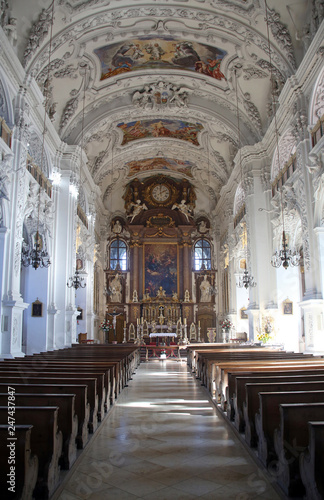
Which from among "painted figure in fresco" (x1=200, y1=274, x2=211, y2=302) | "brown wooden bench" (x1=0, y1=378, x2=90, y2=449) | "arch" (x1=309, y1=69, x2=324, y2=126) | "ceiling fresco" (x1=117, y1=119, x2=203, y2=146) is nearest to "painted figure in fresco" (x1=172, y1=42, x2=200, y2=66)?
"ceiling fresco" (x1=117, y1=119, x2=203, y2=146)

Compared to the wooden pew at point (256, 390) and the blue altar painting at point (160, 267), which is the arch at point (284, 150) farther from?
the blue altar painting at point (160, 267)

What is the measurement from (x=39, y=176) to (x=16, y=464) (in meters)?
13.3

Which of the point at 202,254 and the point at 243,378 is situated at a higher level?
the point at 202,254

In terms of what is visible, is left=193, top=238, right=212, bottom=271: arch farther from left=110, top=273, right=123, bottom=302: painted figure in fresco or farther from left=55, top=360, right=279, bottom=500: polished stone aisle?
left=55, top=360, right=279, bottom=500: polished stone aisle

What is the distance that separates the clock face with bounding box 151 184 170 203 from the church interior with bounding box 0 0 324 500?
7.06 feet

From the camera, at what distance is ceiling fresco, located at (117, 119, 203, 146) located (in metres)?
21.6

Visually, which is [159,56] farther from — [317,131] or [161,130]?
[317,131]

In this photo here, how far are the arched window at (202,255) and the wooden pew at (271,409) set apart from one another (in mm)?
25117

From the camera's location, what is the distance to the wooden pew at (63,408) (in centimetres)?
404

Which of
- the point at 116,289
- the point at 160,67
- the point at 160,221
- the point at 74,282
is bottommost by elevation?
the point at 74,282

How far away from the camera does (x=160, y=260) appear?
95.6ft

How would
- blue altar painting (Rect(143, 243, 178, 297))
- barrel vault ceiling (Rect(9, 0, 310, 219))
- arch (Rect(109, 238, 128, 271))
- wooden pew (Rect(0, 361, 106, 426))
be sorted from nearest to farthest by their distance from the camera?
wooden pew (Rect(0, 361, 106, 426))
barrel vault ceiling (Rect(9, 0, 310, 219))
blue altar painting (Rect(143, 243, 178, 297))
arch (Rect(109, 238, 128, 271))

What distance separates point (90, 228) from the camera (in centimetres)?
2294

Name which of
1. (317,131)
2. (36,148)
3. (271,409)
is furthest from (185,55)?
(271,409)
